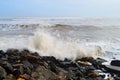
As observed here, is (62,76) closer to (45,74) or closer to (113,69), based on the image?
(45,74)

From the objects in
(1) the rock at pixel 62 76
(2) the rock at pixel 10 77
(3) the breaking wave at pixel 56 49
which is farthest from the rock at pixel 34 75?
(3) the breaking wave at pixel 56 49

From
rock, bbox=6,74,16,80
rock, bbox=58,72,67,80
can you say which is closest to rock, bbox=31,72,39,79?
rock, bbox=6,74,16,80

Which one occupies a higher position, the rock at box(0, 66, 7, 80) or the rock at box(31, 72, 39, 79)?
the rock at box(0, 66, 7, 80)

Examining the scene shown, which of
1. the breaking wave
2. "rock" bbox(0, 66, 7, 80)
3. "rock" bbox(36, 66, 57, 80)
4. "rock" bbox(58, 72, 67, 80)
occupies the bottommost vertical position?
the breaking wave

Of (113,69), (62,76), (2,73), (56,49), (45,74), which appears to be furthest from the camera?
(56,49)

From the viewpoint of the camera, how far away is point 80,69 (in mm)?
8117

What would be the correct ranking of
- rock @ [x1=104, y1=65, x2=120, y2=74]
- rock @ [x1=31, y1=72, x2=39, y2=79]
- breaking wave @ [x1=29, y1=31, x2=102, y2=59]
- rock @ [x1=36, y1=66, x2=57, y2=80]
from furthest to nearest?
breaking wave @ [x1=29, y1=31, x2=102, y2=59] < rock @ [x1=104, y1=65, x2=120, y2=74] < rock @ [x1=36, y1=66, x2=57, y2=80] < rock @ [x1=31, y1=72, x2=39, y2=79]

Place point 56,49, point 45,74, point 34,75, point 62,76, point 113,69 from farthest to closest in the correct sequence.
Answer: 1. point 56,49
2. point 113,69
3. point 62,76
4. point 45,74
5. point 34,75

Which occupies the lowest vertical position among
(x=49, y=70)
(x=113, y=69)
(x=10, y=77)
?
(x=113, y=69)

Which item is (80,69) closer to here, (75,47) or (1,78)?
(1,78)

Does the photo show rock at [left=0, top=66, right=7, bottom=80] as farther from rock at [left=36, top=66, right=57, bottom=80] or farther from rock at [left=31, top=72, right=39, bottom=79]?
rock at [left=36, top=66, right=57, bottom=80]

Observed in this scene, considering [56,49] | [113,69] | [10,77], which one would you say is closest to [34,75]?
[10,77]

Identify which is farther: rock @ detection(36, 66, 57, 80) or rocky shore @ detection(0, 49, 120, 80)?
rock @ detection(36, 66, 57, 80)

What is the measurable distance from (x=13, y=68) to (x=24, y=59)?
142cm
